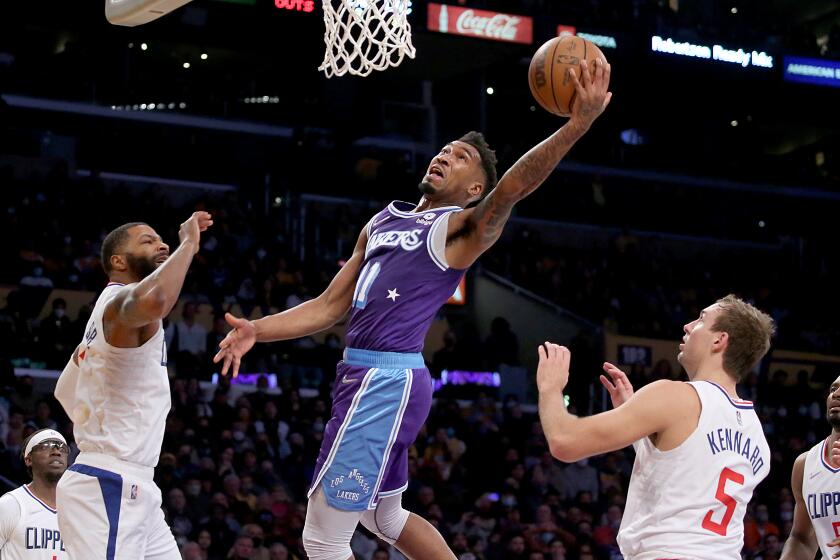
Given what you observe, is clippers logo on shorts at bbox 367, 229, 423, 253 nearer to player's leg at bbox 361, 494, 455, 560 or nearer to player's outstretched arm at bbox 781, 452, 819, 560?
player's leg at bbox 361, 494, 455, 560

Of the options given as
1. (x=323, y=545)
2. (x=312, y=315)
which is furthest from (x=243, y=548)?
(x=323, y=545)

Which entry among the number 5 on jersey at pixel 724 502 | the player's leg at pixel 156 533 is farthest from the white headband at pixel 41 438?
the number 5 on jersey at pixel 724 502

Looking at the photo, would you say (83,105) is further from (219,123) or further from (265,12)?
(265,12)

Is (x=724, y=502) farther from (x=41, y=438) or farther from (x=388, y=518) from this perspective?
(x=41, y=438)

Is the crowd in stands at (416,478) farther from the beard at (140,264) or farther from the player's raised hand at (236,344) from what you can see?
the player's raised hand at (236,344)

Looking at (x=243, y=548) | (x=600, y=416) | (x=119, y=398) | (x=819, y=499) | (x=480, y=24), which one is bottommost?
(x=243, y=548)

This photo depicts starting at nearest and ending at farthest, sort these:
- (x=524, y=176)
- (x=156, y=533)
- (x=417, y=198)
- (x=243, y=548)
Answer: (x=524, y=176), (x=156, y=533), (x=243, y=548), (x=417, y=198)

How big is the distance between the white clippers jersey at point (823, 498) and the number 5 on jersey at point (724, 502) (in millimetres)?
2190

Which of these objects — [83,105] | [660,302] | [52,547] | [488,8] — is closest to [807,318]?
[660,302]

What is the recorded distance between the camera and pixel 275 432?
13250mm

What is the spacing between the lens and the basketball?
5.16 metres

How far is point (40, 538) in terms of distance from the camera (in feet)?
24.1

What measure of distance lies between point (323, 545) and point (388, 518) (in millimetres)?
347

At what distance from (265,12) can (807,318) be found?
1160cm
